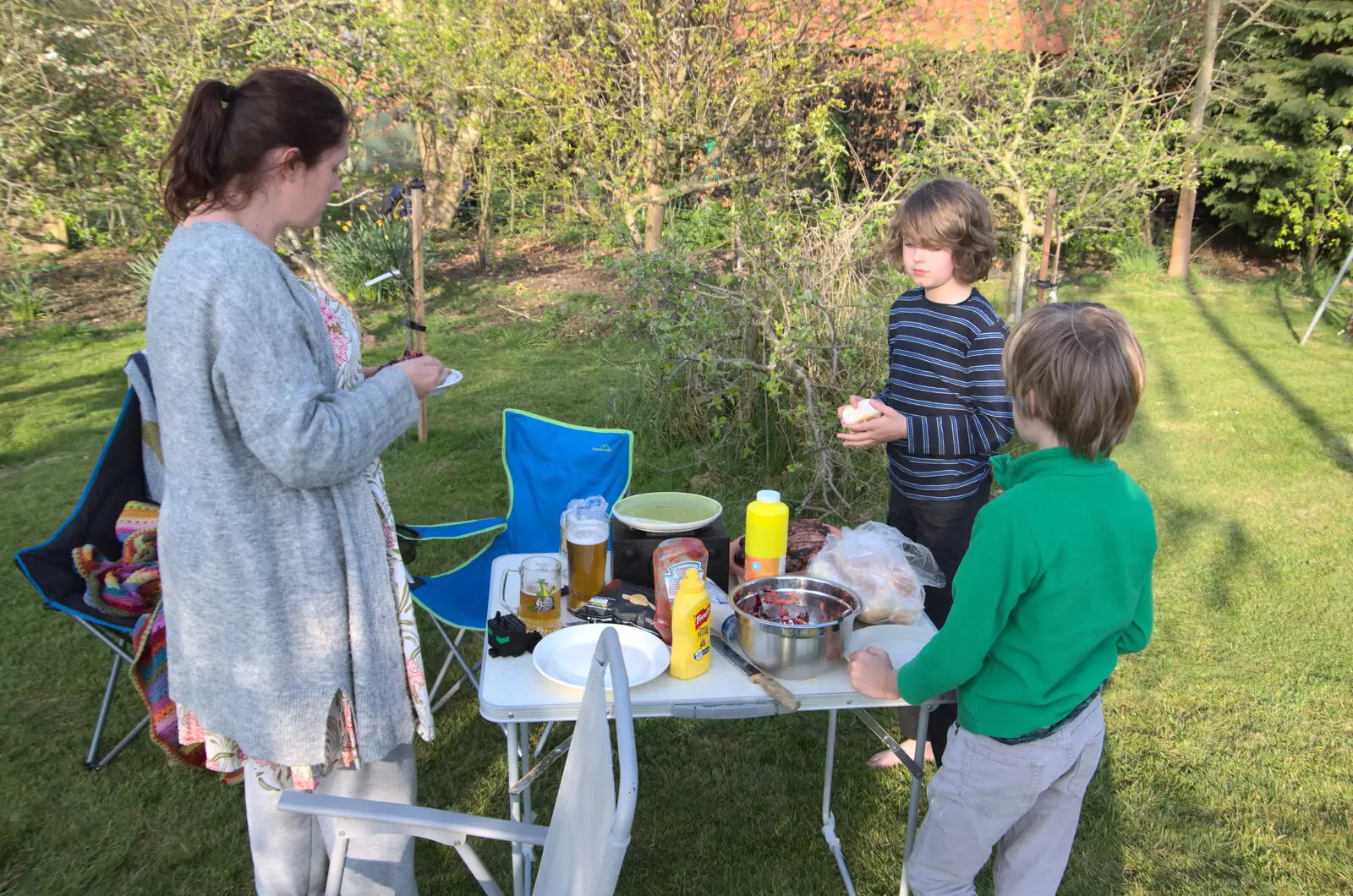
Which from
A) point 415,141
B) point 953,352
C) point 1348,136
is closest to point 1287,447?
point 953,352

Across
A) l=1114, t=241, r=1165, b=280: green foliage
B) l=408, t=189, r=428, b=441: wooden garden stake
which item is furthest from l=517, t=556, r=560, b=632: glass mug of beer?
l=1114, t=241, r=1165, b=280: green foliage

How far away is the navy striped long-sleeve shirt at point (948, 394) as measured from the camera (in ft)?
7.18

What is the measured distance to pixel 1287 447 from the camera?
18.1 ft

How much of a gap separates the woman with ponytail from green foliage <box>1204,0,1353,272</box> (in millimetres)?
10147

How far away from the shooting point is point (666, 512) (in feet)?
6.61

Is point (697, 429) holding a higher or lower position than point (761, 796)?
higher

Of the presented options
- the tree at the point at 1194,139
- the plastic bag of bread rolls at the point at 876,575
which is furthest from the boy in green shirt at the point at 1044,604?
the tree at the point at 1194,139

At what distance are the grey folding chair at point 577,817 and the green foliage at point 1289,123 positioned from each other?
33.3 ft

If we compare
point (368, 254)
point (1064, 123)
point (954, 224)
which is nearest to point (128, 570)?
point (954, 224)

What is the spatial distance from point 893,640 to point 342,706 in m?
1.05

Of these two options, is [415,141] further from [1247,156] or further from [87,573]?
[1247,156]

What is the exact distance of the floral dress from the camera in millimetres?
1596

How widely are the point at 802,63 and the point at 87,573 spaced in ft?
17.7

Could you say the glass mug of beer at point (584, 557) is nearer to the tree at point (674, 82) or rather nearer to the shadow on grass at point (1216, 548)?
the shadow on grass at point (1216, 548)
